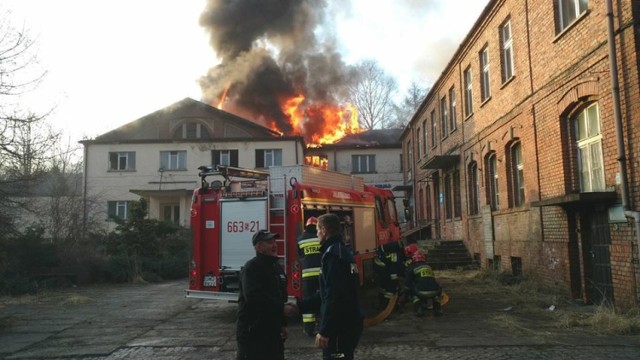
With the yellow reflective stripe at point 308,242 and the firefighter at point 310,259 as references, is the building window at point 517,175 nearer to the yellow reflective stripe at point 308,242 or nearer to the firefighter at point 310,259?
the firefighter at point 310,259

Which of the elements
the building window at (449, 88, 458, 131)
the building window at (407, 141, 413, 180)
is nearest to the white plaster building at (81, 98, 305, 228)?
the building window at (407, 141, 413, 180)

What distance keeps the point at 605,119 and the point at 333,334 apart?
24.1 ft

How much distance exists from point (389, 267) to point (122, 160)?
29533 millimetres

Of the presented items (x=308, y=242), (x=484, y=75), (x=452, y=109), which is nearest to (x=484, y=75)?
(x=484, y=75)

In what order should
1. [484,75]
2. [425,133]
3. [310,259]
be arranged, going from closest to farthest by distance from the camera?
[310,259]
[484,75]
[425,133]

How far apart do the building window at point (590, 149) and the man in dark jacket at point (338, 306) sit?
736 centimetres

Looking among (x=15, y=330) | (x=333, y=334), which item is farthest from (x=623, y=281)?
(x=15, y=330)

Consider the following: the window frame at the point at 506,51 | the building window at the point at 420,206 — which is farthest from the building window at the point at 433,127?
the window frame at the point at 506,51

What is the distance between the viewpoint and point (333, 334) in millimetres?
3852

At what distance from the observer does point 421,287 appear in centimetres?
920

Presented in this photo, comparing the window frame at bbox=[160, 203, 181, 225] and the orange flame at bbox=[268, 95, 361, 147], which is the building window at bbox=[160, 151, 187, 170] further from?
the orange flame at bbox=[268, 95, 361, 147]

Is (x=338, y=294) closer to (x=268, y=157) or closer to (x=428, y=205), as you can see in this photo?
(x=428, y=205)

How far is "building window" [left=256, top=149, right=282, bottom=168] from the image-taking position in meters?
34.4

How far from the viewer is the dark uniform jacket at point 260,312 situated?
12.3 feet
